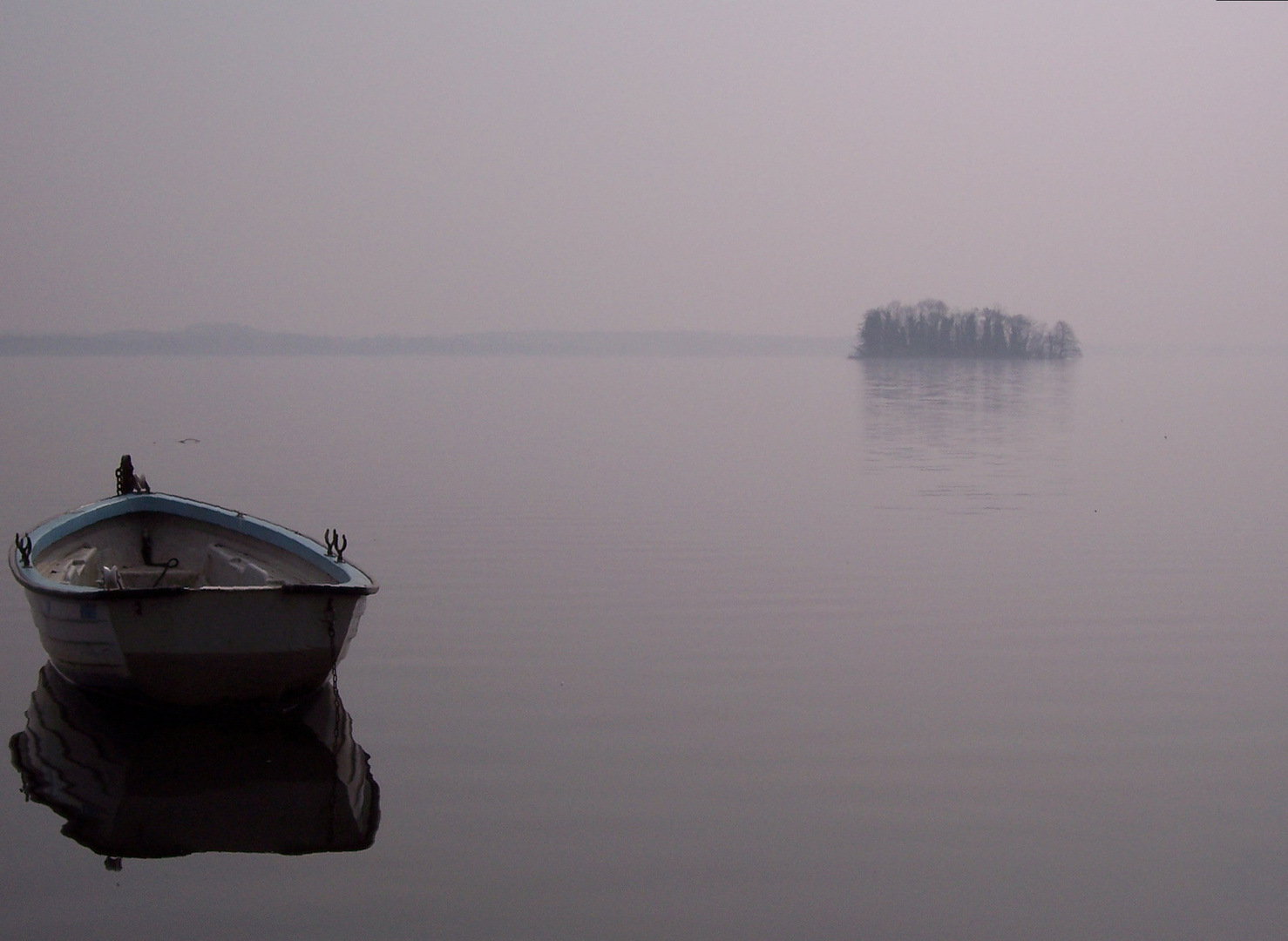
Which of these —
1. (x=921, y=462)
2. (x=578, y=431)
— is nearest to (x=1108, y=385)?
(x=578, y=431)

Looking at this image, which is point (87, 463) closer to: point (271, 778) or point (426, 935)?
point (271, 778)

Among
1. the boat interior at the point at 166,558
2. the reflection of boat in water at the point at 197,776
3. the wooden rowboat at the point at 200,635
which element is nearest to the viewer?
the reflection of boat in water at the point at 197,776

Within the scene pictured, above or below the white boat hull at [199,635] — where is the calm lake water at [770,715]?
below

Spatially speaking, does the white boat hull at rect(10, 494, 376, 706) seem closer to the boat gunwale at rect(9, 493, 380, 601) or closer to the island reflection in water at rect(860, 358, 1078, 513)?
the boat gunwale at rect(9, 493, 380, 601)

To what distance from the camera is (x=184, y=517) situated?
14.2 metres

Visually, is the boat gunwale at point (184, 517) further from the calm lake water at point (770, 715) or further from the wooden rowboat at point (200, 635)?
the calm lake water at point (770, 715)

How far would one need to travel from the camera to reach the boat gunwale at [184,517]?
32.1ft

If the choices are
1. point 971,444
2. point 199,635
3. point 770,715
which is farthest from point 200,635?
point 971,444

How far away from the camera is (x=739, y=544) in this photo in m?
18.7

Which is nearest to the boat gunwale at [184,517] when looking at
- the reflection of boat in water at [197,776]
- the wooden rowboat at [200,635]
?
the wooden rowboat at [200,635]

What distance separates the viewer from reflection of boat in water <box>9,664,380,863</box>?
8180 mm

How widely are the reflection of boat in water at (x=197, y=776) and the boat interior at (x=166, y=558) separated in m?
1.63

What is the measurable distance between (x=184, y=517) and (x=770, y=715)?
6.99 meters

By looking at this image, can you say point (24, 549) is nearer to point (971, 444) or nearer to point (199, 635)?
point (199, 635)
